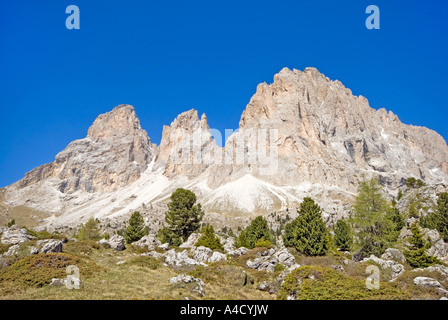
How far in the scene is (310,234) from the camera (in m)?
42.6

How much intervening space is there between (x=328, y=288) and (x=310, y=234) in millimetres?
22731

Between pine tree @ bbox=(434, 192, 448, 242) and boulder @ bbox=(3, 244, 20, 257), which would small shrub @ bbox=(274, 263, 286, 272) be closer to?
boulder @ bbox=(3, 244, 20, 257)

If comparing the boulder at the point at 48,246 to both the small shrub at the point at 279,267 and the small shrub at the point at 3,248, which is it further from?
the small shrub at the point at 279,267

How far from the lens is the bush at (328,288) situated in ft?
62.5

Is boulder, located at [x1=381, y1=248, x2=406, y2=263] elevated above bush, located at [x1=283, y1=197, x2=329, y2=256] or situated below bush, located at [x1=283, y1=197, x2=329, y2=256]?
below

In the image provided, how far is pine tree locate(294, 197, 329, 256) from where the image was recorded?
41.8 m

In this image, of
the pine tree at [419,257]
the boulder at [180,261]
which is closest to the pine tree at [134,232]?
the boulder at [180,261]

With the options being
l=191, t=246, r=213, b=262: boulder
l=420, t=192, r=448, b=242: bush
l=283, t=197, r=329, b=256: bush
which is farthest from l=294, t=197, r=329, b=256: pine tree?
l=420, t=192, r=448, b=242: bush

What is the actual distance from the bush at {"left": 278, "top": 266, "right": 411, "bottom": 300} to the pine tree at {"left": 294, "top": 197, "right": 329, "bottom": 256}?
58.2ft

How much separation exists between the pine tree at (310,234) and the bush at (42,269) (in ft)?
89.2

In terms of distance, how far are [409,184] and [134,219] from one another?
341 ft

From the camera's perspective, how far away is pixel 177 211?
2344 inches
